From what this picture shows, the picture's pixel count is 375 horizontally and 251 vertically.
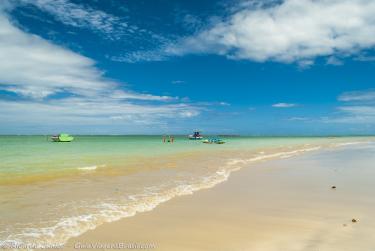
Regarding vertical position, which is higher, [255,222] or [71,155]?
[255,222]

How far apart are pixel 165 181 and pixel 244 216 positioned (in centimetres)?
596

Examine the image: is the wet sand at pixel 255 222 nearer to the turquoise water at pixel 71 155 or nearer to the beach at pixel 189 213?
the beach at pixel 189 213

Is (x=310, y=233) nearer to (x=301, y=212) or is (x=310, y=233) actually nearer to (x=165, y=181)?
(x=301, y=212)

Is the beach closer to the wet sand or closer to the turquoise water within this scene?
the wet sand

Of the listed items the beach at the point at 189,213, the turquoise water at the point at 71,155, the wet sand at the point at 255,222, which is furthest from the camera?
the turquoise water at the point at 71,155

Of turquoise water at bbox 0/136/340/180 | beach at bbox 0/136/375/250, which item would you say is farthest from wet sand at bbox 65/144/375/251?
turquoise water at bbox 0/136/340/180

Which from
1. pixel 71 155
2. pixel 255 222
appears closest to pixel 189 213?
pixel 255 222

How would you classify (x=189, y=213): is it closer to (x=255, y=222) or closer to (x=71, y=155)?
(x=255, y=222)

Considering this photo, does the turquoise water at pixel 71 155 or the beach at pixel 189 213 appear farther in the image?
the turquoise water at pixel 71 155

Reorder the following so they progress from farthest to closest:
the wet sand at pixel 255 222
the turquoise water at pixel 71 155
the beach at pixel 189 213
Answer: the turquoise water at pixel 71 155
the beach at pixel 189 213
the wet sand at pixel 255 222

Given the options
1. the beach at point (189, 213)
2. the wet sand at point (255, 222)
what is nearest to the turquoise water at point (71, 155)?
the beach at point (189, 213)

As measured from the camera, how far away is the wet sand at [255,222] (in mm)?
5770

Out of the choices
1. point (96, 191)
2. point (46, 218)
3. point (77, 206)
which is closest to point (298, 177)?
point (96, 191)

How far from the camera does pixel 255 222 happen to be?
709 centimetres
